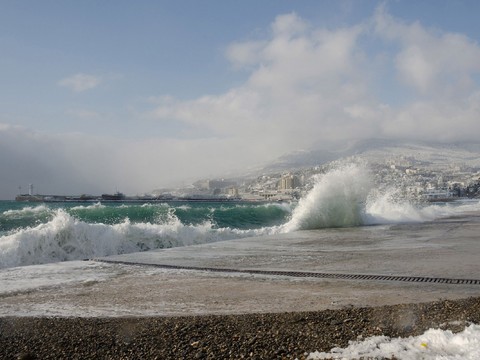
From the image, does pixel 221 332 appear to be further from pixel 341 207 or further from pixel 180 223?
pixel 341 207

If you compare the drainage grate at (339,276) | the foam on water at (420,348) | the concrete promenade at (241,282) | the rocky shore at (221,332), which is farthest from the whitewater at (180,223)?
the foam on water at (420,348)

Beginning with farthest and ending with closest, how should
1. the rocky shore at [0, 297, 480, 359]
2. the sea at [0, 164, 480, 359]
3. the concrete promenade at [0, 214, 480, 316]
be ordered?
the sea at [0, 164, 480, 359]
the concrete promenade at [0, 214, 480, 316]
the rocky shore at [0, 297, 480, 359]

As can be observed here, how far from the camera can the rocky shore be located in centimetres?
389

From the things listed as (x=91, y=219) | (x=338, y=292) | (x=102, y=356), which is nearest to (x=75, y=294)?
(x=102, y=356)

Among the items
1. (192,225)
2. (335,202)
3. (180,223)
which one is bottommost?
(192,225)

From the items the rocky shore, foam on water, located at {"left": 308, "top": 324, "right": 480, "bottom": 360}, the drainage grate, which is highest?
foam on water, located at {"left": 308, "top": 324, "right": 480, "bottom": 360}

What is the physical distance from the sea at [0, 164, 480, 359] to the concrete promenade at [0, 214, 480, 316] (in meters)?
2.25

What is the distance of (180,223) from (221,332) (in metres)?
16.1

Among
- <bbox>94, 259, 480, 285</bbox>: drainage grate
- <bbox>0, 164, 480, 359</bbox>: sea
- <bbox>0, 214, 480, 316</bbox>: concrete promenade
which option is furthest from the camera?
<bbox>0, 164, 480, 359</bbox>: sea

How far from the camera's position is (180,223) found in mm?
20312

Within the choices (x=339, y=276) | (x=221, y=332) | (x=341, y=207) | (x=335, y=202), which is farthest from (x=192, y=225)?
(x=221, y=332)

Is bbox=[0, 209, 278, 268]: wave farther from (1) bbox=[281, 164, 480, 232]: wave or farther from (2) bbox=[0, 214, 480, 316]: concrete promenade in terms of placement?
(1) bbox=[281, 164, 480, 232]: wave

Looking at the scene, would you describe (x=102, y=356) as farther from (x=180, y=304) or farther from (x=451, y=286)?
(x=451, y=286)

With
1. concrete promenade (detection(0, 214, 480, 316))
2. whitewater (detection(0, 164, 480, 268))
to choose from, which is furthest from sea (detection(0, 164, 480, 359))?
concrete promenade (detection(0, 214, 480, 316))
